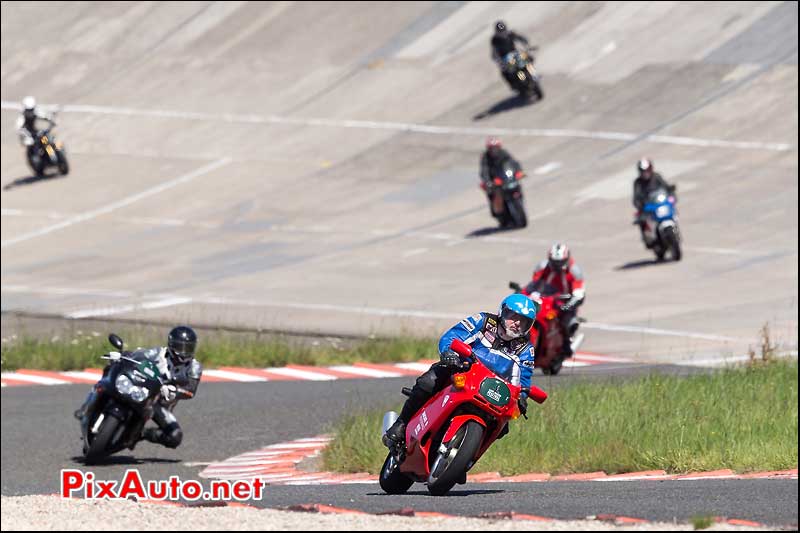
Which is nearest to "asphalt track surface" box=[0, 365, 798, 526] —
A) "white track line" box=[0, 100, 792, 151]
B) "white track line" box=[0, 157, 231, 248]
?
"white track line" box=[0, 157, 231, 248]

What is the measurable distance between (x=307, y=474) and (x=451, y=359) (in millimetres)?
5078

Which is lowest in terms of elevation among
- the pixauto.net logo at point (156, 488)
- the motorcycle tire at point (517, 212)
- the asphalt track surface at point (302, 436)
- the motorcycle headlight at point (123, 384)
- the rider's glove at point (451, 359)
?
the pixauto.net logo at point (156, 488)

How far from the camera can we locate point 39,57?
55906 millimetres

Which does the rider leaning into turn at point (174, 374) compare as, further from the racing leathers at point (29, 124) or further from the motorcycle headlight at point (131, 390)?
the racing leathers at point (29, 124)

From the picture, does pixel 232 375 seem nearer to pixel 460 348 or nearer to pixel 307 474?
pixel 307 474

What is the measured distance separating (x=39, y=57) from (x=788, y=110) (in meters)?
25.8

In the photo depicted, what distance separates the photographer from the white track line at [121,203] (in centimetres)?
4119

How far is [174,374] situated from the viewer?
1792 centimetres

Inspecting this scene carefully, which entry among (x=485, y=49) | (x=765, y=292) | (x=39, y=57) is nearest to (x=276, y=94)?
(x=485, y=49)

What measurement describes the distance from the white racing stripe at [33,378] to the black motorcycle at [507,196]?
12.8 m

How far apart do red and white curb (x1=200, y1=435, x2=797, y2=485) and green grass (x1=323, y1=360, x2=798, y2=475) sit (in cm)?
21

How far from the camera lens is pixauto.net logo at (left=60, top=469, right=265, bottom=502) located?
14906 millimetres

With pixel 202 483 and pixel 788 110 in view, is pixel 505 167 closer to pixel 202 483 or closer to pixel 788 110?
pixel 788 110

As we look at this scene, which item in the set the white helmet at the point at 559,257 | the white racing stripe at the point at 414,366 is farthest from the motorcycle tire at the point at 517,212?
the white helmet at the point at 559,257
